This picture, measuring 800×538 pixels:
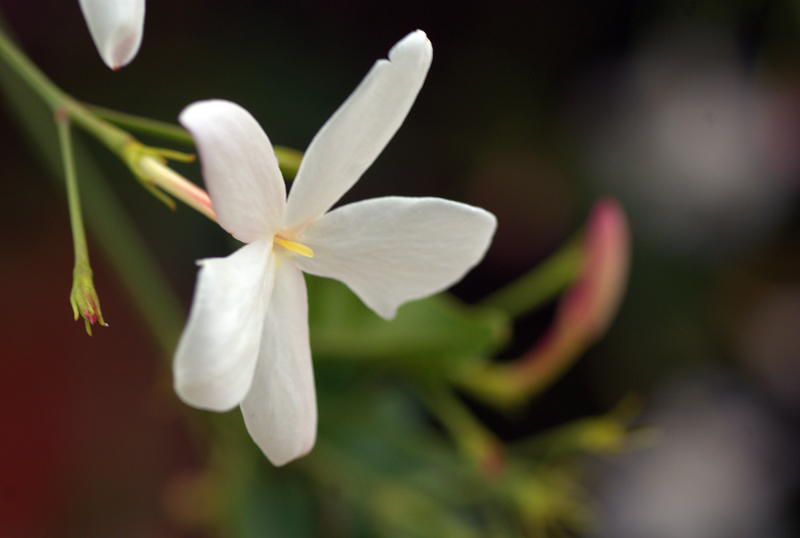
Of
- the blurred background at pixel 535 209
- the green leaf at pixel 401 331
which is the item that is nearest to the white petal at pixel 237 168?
the green leaf at pixel 401 331

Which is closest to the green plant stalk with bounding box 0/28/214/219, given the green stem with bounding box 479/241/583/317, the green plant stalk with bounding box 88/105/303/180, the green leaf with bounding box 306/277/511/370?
the green plant stalk with bounding box 88/105/303/180

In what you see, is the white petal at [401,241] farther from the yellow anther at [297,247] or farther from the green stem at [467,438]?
the green stem at [467,438]

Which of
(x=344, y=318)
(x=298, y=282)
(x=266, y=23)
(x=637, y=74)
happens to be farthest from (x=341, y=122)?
(x=637, y=74)

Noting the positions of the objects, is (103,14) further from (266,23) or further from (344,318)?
(266,23)

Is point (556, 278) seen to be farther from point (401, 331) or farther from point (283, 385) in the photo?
point (283, 385)

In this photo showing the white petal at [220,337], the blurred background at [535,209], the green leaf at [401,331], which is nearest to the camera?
the white petal at [220,337]

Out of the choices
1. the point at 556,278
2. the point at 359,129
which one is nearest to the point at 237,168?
the point at 359,129

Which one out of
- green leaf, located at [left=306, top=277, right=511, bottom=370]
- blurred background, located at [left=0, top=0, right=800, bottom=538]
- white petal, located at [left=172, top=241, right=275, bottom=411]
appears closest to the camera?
white petal, located at [left=172, top=241, right=275, bottom=411]

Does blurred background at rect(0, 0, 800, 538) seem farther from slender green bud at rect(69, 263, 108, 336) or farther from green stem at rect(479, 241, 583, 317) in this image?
slender green bud at rect(69, 263, 108, 336)
